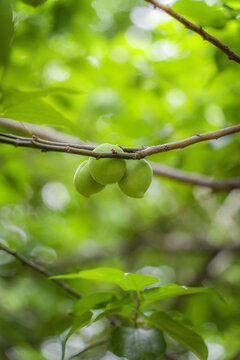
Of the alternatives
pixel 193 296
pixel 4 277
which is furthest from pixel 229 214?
pixel 4 277

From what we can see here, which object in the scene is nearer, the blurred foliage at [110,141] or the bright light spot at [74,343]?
the blurred foliage at [110,141]

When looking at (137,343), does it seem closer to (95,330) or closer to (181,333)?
(181,333)

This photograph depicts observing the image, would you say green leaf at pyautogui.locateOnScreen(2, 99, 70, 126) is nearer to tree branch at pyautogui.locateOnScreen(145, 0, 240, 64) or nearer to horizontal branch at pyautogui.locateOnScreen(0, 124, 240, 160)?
horizontal branch at pyautogui.locateOnScreen(0, 124, 240, 160)

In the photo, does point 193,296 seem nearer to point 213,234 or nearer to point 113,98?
point 213,234

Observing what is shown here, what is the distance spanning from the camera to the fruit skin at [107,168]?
950mm

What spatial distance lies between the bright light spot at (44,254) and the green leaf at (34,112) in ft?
6.77

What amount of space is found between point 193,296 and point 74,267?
114 cm

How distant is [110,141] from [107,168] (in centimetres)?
136

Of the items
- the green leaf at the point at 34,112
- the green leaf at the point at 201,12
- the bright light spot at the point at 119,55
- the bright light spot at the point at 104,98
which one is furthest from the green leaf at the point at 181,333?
the bright light spot at the point at 119,55

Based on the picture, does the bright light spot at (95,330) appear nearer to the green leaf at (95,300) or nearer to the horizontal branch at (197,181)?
the horizontal branch at (197,181)

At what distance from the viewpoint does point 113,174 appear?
38.1 inches

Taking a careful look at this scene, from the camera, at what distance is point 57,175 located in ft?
11.3

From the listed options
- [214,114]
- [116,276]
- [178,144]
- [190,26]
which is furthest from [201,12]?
[214,114]

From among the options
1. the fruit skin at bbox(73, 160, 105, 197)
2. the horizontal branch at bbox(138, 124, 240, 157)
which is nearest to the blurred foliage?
the fruit skin at bbox(73, 160, 105, 197)
